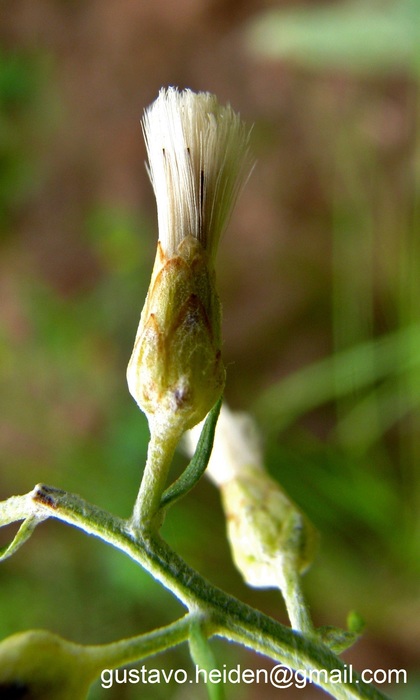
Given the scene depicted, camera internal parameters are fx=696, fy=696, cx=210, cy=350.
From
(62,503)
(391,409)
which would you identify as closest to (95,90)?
(391,409)

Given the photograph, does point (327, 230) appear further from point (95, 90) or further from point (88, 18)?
point (88, 18)

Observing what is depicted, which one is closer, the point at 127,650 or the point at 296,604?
the point at 127,650

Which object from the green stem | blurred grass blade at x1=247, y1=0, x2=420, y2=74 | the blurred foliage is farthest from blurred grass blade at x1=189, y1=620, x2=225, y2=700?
the blurred foliage

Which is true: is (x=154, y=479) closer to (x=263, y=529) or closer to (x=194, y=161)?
(x=263, y=529)

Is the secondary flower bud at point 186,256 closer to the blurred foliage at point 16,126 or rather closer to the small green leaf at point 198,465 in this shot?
the small green leaf at point 198,465

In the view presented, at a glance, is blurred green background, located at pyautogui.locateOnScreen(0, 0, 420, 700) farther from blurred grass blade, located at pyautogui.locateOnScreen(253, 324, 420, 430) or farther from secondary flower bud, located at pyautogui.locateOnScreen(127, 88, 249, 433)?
secondary flower bud, located at pyautogui.locateOnScreen(127, 88, 249, 433)

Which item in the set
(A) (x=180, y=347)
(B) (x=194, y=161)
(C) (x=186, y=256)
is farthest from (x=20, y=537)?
(B) (x=194, y=161)

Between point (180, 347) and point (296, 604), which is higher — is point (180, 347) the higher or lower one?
the higher one
